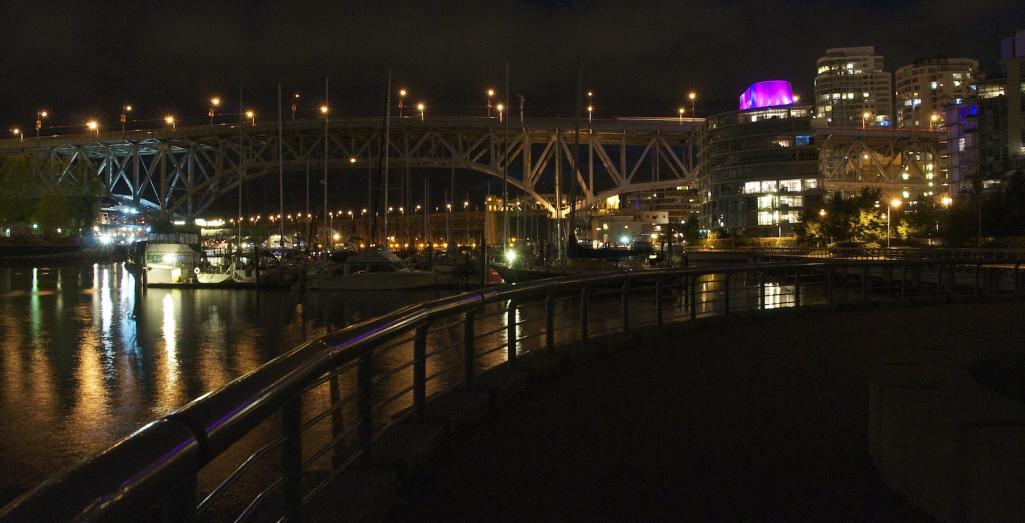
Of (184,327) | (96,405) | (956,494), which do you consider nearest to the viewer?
(956,494)

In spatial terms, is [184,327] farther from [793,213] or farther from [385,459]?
[793,213]

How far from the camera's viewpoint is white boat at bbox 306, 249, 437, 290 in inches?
1873

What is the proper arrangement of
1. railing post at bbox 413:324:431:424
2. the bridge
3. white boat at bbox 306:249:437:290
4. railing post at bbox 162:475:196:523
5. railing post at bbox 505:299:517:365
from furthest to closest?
the bridge < white boat at bbox 306:249:437:290 < railing post at bbox 505:299:517:365 < railing post at bbox 413:324:431:424 < railing post at bbox 162:475:196:523

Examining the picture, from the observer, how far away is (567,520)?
492cm

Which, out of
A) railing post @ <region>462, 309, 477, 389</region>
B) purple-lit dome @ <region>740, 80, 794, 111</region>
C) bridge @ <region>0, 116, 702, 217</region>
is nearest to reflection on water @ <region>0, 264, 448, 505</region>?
railing post @ <region>462, 309, 477, 389</region>

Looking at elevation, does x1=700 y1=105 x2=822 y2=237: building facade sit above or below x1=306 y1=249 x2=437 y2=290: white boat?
above

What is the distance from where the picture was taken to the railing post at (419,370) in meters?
6.32

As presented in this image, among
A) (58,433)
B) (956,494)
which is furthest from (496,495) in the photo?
(58,433)

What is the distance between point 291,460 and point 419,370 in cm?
260

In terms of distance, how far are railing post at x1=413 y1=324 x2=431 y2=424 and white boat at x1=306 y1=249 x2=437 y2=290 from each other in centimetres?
4140

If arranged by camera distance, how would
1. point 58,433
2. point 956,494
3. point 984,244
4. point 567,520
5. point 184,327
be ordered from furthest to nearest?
point 984,244 < point 184,327 < point 58,433 < point 567,520 < point 956,494

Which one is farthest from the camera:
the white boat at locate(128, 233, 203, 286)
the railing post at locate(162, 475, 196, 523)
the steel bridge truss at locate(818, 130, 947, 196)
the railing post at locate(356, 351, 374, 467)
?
the steel bridge truss at locate(818, 130, 947, 196)

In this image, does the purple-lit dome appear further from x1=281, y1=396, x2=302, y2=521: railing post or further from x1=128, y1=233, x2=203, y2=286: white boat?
x1=281, y1=396, x2=302, y2=521: railing post

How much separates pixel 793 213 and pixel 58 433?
113 m
